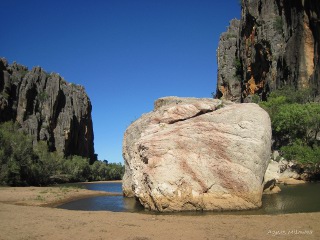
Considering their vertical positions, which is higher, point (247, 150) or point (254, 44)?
point (254, 44)

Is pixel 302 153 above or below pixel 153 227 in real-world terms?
above

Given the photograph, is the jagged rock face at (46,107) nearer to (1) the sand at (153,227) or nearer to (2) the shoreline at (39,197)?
(2) the shoreline at (39,197)

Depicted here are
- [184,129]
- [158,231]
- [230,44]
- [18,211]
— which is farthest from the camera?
Answer: [230,44]

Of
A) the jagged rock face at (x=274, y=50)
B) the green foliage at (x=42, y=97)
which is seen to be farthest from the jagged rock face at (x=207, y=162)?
the green foliage at (x=42, y=97)

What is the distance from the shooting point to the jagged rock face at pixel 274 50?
50.7 meters

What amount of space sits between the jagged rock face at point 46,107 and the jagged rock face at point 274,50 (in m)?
54.9

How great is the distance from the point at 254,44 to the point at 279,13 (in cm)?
741

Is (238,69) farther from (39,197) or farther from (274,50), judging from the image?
(39,197)

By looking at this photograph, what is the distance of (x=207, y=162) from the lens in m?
13.7

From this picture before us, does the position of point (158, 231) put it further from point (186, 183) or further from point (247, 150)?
point (247, 150)

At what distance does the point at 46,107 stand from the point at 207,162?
101m

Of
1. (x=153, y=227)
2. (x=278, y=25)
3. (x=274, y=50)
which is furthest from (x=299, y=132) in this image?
(x=153, y=227)

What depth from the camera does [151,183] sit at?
45.2ft

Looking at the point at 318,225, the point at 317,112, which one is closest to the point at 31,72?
the point at 317,112
